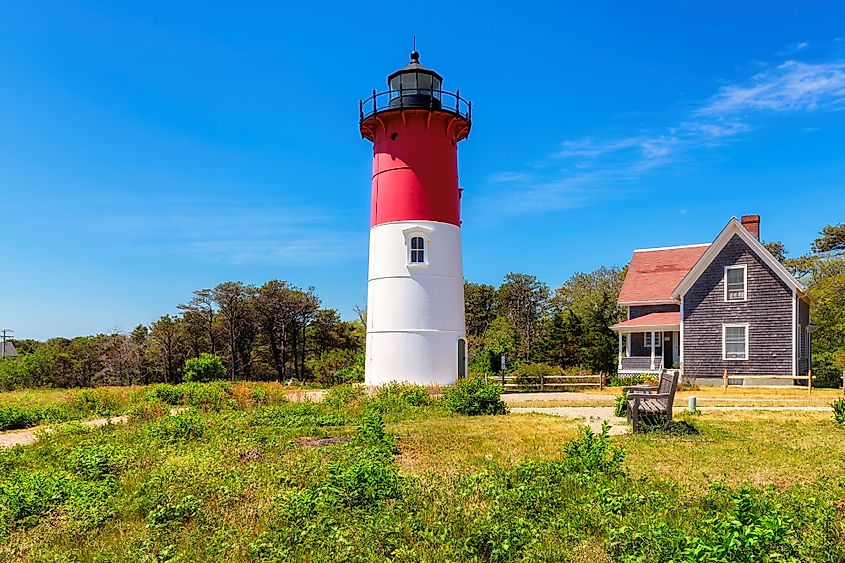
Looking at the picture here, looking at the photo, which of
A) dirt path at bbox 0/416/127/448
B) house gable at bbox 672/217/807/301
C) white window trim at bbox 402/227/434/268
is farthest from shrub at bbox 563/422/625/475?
house gable at bbox 672/217/807/301

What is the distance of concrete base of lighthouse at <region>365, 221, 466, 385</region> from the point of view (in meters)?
22.9

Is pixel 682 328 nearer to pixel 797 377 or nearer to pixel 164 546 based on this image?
pixel 797 377

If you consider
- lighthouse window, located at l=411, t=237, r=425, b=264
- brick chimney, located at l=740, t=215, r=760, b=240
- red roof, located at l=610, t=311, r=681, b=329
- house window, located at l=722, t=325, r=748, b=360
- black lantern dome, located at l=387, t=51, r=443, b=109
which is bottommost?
house window, located at l=722, t=325, r=748, b=360

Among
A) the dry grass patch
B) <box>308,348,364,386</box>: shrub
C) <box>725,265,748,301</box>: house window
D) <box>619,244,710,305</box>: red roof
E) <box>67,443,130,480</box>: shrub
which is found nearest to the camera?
<box>67,443,130,480</box>: shrub

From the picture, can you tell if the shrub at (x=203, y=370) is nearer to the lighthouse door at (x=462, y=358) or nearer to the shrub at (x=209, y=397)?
the shrub at (x=209, y=397)

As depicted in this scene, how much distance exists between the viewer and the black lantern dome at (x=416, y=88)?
2369cm

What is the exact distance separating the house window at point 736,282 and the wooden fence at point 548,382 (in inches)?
255

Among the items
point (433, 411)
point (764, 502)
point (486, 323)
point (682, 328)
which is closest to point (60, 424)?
point (433, 411)

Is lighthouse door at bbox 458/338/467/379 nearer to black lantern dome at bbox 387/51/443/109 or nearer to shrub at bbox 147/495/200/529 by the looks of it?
black lantern dome at bbox 387/51/443/109

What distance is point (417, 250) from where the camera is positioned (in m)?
23.5

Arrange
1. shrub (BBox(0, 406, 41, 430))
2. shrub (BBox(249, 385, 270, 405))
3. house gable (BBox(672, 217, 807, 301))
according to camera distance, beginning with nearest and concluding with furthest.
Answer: shrub (BBox(0, 406, 41, 430)), shrub (BBox(249, 385, 270, 405)), house gable (BBox(672, 217, 807, 301))

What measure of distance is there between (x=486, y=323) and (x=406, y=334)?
3027cm

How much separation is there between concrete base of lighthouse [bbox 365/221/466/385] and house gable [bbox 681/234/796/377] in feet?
34.9

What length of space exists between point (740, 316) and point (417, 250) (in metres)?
13.7
